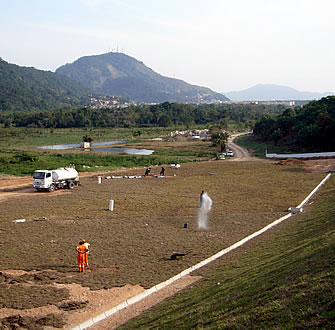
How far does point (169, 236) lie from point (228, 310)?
1042 cm

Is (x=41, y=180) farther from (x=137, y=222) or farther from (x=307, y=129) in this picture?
(x=307, y=129)

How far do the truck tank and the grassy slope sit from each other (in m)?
21.2

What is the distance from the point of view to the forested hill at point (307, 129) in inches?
2612

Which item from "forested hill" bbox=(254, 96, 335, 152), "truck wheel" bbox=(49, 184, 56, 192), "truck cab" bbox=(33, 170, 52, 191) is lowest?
"truck wheel" bbox=(49, 184, 56, 192)

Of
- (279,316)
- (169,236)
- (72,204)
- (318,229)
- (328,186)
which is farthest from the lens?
(328,186)

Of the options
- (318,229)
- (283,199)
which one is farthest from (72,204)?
(318,229)

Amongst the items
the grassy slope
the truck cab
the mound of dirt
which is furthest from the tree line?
the mound of dirt

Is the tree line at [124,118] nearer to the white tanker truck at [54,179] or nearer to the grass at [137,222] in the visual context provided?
the grass at [137,222]

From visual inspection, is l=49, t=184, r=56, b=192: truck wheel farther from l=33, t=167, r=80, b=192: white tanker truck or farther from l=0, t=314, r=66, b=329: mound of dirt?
l=0, t=314, r=66, b=329: mound of dirt

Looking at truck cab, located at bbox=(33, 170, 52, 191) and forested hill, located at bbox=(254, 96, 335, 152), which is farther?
forested hill, located at bbox=(254, 96, 335, 152)

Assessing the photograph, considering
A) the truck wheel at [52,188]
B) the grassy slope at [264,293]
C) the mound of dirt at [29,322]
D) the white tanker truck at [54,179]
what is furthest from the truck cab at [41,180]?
the mound of dirt at [29,322]

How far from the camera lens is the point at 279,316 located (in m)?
8.62

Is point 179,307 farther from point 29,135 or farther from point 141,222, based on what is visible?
point 29,135

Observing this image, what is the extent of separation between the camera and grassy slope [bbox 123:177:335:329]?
8.62 metres
